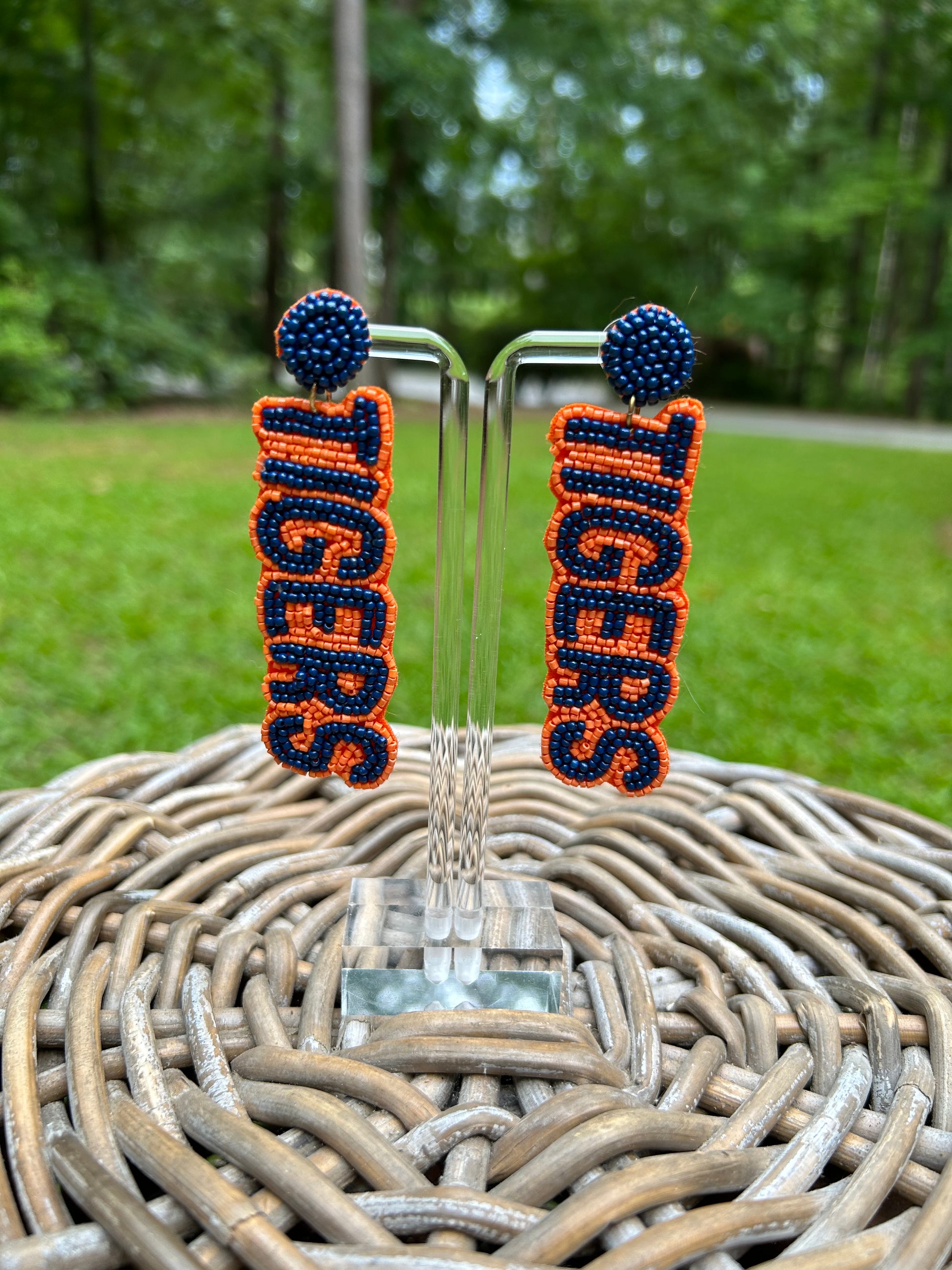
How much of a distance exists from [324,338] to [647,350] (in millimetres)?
227

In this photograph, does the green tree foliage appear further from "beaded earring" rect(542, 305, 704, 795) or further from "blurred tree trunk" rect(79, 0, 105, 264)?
"beaded earring" rect(542, 305, 704, 795)

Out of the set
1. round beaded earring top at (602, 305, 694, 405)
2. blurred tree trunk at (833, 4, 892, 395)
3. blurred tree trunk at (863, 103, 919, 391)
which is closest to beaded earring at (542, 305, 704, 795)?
round beaded earring top at (602, 305, 694, 405)

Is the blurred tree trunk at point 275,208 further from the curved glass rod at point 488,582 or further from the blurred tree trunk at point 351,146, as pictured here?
the curved glass rod at point 488,582

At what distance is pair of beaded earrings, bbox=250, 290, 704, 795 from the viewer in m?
0.71

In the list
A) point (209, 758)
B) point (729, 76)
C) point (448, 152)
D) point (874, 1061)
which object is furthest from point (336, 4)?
point (874, 1061)

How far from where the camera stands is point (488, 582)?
0.78m

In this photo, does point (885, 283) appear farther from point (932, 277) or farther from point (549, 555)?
point (549, 555)

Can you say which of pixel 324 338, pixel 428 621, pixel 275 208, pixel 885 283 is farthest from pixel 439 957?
pixel 885 283

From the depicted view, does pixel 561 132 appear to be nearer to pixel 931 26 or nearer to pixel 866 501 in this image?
pixel 931 26

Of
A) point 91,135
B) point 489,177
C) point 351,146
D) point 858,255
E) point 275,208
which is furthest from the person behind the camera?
point 858,255

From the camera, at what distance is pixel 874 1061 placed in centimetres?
70

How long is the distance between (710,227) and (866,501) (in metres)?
8.92

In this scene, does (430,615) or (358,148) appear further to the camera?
(358,148)

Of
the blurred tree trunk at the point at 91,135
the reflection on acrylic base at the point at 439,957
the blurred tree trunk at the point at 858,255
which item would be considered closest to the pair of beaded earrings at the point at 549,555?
the reflection on acrylic base at the point at 439,957
